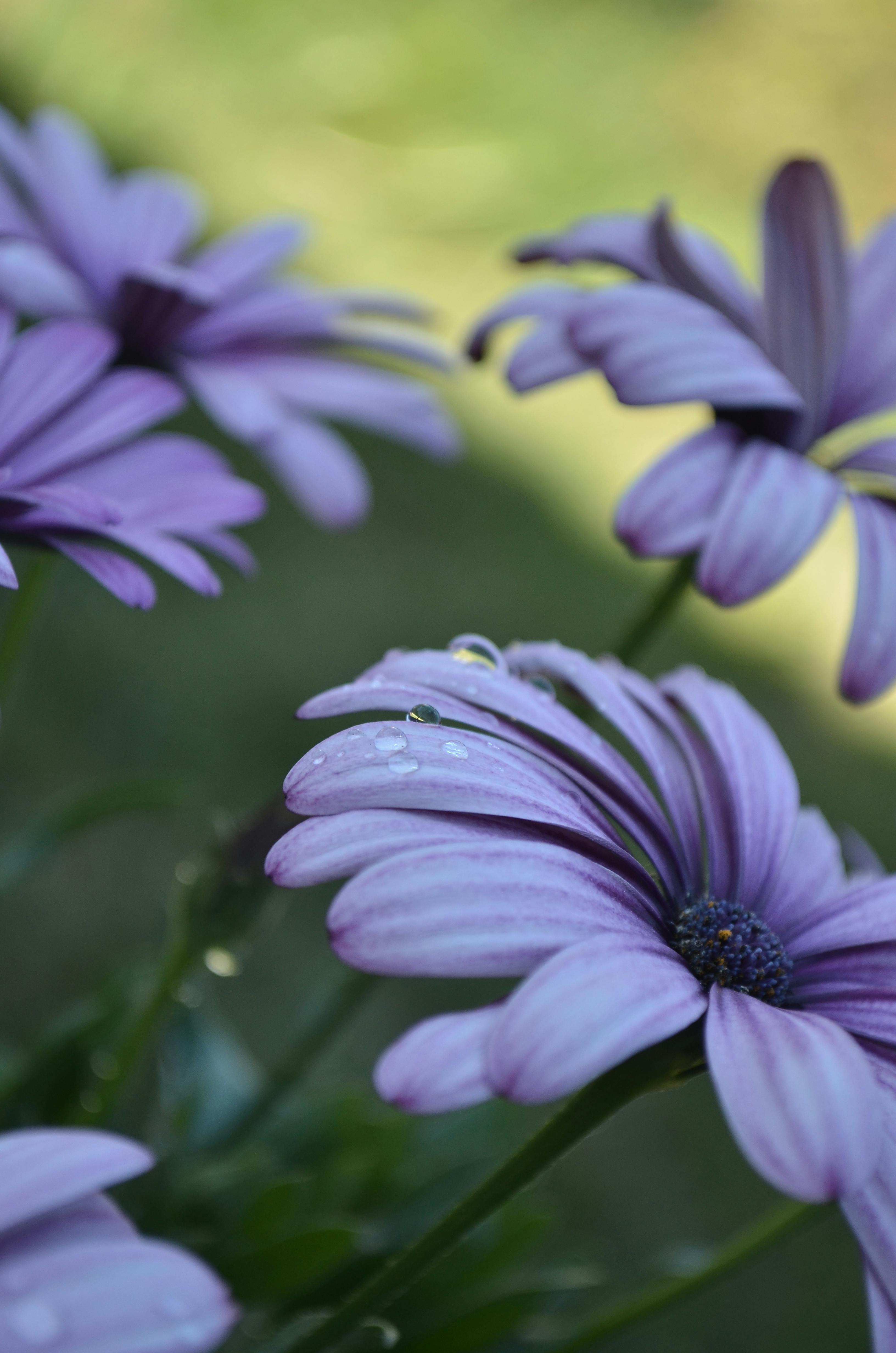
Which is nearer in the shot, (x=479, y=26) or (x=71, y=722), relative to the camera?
(x=71, y=722)

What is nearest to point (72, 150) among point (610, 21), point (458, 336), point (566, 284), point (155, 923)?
point (566, 284)

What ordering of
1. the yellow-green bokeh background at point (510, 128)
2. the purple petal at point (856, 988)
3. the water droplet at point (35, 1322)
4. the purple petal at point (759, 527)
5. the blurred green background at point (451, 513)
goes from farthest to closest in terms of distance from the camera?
1. the yellow-green bokeh background at point (510, 128)
2. the blurred green background at point (451, 513)
3. the purple petal at point (759, 527)
4. the purple petal at point (856, 988)
5. the water droplet at point (35, 1322)

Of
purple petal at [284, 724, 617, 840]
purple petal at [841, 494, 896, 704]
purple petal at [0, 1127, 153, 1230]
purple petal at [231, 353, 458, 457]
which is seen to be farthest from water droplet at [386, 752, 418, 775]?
purple petal at [231, 353, 458, 457]

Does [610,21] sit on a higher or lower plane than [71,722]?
higher

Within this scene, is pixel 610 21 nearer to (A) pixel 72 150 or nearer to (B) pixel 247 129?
(B) pixel 247 129

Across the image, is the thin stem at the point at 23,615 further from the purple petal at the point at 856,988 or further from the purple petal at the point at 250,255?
the purple petal at the point at 856,988

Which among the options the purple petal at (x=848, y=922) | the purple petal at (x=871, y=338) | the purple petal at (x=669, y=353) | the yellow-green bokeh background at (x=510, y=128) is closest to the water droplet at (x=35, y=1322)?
the purple petal at (x=848, y=922)

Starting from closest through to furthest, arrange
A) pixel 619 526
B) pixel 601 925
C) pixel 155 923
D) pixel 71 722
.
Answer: pixel 601 925
pixel 619 526
pixel 155 923
pixel 71 722
